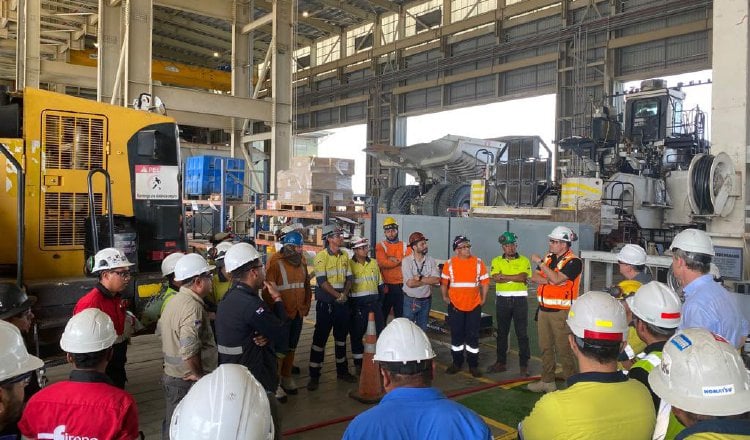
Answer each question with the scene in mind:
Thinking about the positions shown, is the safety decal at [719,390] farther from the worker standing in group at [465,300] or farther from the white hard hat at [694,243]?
the worker standing in group at [465,300]

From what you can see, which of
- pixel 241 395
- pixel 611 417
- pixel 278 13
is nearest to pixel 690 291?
pixel 611 417

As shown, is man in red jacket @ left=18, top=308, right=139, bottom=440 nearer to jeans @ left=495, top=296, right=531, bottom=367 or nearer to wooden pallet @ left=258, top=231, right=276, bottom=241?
jeans @ left=495, top=296, right=531, bottom=367

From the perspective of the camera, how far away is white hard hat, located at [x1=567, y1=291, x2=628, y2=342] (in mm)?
2232

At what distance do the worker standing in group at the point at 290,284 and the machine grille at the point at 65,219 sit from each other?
1.82 meters

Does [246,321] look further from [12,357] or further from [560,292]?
[560,292]

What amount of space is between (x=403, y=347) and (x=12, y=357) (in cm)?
130

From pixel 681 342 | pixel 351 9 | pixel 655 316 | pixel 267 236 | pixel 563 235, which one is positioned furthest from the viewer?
pixel 351 9

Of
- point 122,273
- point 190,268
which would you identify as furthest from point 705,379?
point 122,273

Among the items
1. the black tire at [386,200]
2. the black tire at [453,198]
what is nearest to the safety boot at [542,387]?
the black tire at [453,198]

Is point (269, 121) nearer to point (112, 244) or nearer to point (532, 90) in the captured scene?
point (112, 244)

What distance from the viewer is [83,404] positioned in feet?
7.09

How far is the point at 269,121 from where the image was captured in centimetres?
1352

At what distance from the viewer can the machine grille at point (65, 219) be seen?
200 inches

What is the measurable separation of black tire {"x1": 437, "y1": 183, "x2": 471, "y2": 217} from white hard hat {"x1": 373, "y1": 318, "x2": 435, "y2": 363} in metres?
14.8
